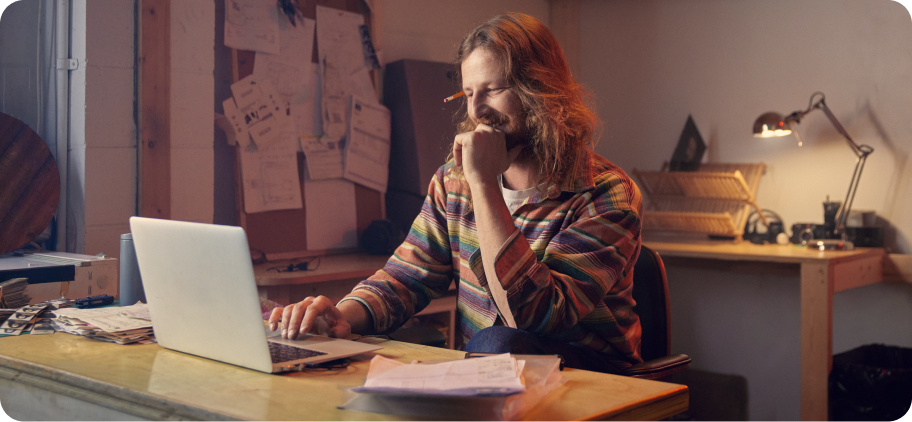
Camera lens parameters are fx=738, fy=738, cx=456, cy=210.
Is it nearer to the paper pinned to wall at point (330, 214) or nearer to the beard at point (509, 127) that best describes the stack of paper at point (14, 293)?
the beard at point (509, 127)

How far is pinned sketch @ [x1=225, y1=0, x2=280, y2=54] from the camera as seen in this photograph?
8.53ft

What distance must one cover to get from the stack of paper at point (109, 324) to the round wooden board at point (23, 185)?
0.77 m

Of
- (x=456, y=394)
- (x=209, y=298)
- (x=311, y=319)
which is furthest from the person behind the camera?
(x=311, y=319)

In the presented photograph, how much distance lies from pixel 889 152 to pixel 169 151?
272cm

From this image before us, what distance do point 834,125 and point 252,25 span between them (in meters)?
2.34

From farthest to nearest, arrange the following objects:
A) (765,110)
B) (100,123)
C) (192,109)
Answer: (765,110), (192,109), (100,123)

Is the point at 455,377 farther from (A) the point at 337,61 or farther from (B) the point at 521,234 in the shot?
(A) the point at 337,61

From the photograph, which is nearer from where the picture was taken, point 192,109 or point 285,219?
point 192,109

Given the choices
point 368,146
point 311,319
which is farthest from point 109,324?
point 368,146

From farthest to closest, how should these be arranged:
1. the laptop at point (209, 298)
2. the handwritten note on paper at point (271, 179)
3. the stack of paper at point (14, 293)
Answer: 1. the handwritten note on paper at point (271, 179)
2. the stack of paper at point (14, 293)
3. the laptop at point (209, 298)

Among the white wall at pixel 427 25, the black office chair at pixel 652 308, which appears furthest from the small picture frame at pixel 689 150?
the black office chair at pixel 652 308

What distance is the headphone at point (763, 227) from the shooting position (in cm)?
314

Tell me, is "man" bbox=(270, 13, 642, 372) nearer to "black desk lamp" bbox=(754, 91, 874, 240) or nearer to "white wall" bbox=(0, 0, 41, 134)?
"white wall" bbox=(0, 0, 41, 134)

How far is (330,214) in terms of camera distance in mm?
2924
